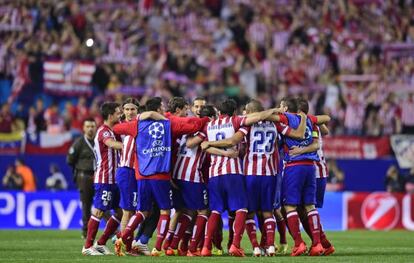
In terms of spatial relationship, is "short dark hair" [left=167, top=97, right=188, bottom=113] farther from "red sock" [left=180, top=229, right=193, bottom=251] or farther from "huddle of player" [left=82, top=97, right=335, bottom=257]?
"red sock" [left=180, top=229, right=193, bottom=251]

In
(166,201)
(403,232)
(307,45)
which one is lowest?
(403,232)

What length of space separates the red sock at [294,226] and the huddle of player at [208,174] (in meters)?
0.01

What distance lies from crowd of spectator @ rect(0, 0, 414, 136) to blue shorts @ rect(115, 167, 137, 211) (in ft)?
37.6

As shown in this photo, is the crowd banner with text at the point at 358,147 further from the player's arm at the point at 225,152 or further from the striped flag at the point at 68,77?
the player's arm at the point at 225,152

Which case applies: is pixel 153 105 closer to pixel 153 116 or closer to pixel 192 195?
pixel 153 116

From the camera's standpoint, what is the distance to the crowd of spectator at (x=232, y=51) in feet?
99.0

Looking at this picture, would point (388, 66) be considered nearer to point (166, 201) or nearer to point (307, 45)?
point (307, 45)

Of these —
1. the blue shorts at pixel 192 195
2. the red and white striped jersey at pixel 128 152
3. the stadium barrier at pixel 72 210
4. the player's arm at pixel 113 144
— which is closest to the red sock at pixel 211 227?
the blue shorts at pixel 192 195

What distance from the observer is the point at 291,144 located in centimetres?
1686

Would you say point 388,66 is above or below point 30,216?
above

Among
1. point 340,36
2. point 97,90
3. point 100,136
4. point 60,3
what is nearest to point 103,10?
point 60,3

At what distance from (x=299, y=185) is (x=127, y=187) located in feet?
8.20

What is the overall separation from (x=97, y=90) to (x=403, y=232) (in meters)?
9.02

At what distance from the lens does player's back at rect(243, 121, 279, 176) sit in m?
16.5
